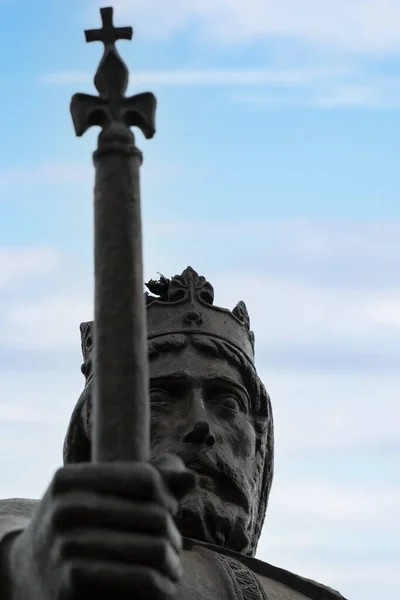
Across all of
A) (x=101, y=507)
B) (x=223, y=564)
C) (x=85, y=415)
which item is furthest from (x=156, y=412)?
(x=101, y=507)

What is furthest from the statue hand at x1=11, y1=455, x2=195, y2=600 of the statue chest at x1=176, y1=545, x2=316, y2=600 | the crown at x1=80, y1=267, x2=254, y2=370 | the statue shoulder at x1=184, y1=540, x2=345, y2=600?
the crown at x1=80, y1=267, x2=254, y2=370

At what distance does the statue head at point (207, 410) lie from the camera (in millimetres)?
10680

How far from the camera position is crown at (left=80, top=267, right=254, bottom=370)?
11648 mm

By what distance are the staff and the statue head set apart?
111 inches

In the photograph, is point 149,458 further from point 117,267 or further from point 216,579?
point 216,579

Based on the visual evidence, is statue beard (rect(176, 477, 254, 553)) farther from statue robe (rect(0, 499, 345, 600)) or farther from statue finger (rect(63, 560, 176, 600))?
statue finger (rect(63, 560, 176, 600))

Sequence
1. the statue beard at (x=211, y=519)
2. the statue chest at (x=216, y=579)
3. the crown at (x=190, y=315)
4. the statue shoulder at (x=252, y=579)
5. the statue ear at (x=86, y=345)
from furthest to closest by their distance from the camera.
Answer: the statue ear at (x=86, y=345) → the crown at (x=190, y=315) → the statue beard at (x=211, y=519) → the statue shoulder at (x=252, y=579) → the statue chest at (x=216, y=579)

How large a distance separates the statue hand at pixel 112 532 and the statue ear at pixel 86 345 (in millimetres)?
4574

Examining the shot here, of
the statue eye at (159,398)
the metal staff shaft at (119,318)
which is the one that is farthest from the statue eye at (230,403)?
the metal staff shaft at (119,318)

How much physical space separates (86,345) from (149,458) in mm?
4362

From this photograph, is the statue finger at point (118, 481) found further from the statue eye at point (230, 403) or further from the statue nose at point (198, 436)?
the statue eye at point (230, 403)

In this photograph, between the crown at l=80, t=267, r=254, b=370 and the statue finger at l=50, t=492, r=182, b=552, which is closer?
the statue finger at l=50, t=492, r=182, b=552

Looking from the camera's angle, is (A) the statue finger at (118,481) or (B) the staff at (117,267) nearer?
(A) the statue finger at (118,481)

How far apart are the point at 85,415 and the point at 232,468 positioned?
1.03 metres
